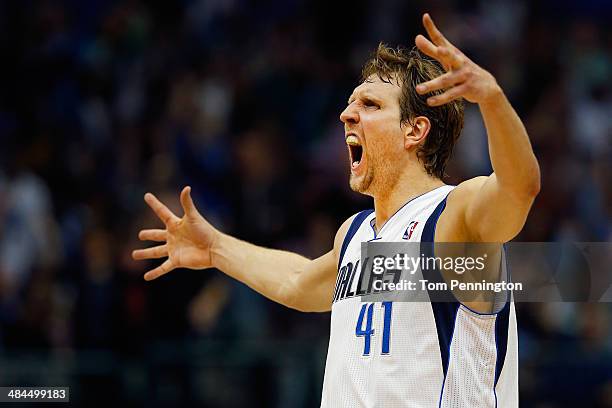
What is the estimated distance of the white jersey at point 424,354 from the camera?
218 inches

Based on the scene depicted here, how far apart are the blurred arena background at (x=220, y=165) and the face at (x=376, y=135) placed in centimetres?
524

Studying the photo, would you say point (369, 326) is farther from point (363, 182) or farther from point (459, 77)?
point (459, 77)

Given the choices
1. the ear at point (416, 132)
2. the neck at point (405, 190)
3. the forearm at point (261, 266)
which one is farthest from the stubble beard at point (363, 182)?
the forearm at point (261, 266)

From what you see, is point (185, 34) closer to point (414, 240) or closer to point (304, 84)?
point (304, 84)

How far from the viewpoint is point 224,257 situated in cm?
711

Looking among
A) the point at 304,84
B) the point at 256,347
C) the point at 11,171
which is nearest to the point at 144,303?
the point at 256,347

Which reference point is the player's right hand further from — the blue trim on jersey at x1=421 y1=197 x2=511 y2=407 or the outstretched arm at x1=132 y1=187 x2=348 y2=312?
the blue trim on jersey at x1=421 y1=197 x2=511 y2=407

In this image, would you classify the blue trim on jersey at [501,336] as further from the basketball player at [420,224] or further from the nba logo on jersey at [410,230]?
the nba logo on jersey at [410,230]

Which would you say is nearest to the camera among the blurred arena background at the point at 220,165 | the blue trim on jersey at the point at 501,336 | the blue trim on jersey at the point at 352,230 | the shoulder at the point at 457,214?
the shoulder at the point at 457,214

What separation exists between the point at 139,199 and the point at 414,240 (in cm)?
805

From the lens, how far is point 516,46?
50.4 feet

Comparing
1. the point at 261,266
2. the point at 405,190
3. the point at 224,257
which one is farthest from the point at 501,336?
the point at 224,257

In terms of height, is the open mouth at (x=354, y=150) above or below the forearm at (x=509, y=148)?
above

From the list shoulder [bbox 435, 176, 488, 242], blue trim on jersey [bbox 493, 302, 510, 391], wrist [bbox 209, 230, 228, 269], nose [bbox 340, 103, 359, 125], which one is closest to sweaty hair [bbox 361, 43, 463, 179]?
nose [bbox 340, 103, 359, 125]
